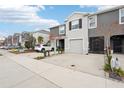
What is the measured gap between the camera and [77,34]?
83.2 ft

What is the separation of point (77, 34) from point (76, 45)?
5.24 ft

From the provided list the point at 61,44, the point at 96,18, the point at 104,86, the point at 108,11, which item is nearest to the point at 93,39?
the point at 96,18

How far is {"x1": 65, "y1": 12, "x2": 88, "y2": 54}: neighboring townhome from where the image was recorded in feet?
78.5

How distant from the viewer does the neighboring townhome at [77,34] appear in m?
23.9

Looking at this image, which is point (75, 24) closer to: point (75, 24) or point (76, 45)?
point (75, 24)

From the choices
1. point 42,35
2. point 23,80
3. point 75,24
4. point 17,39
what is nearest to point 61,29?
point 75,24

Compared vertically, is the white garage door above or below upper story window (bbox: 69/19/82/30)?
below

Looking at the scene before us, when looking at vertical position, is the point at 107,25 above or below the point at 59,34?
above

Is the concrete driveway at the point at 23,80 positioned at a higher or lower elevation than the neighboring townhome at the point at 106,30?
A: lower

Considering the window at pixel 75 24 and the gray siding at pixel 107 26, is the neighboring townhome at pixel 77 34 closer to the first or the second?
the window at pixel 75 24

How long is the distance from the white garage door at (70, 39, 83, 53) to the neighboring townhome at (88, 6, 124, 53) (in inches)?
72.3

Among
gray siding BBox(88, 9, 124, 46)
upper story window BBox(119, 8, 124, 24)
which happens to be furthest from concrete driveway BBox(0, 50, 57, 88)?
upper story window BBox(119, 8, 124, 24)

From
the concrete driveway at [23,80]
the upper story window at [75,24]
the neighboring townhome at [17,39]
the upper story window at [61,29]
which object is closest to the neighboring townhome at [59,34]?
the upper story window at [61,29]

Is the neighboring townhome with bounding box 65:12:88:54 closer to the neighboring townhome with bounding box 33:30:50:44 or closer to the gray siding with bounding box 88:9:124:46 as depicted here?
the gray siding with bounding box 88:9:124:46
